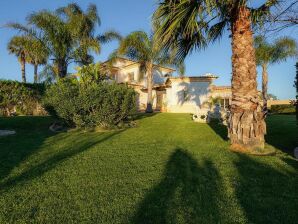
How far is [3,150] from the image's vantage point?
23.0ft

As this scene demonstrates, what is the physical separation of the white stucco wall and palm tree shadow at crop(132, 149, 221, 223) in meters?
24.3

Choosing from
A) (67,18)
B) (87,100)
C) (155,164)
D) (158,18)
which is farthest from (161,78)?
(155,164)

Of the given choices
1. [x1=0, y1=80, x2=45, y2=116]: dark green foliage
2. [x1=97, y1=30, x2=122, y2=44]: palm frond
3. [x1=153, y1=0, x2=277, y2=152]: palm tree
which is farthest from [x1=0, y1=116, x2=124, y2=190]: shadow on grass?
[x1=97, y1=30, x2=122, y2=44]: palm frond

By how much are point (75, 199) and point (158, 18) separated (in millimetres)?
Answer: 5426

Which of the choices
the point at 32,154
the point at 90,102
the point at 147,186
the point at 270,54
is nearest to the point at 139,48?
the point at 90,102

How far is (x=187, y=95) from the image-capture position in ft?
95.8

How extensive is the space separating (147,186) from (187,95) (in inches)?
1014

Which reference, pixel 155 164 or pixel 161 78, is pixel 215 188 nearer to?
pixel 155 164

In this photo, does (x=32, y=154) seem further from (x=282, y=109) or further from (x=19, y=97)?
(x=282, y=109)

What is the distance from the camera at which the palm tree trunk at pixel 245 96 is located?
669 cm

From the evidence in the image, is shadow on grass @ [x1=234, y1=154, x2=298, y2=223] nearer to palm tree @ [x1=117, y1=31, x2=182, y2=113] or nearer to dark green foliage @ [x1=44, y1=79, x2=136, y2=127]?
dark green foliage @ [x1=44, y1=79, x2=136, y2=127]

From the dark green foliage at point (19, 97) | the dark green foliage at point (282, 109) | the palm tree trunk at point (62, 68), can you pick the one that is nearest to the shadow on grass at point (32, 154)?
the palm tree trunk at point (62, 68)

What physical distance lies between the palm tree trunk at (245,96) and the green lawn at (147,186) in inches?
24.1

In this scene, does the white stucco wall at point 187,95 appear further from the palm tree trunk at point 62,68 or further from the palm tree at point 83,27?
A: the palm tree trunk at point 62,68
